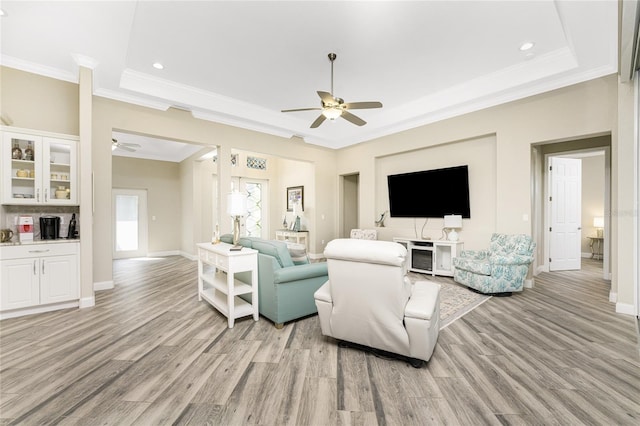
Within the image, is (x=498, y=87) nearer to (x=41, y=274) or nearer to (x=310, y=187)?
(x=310, y=187)

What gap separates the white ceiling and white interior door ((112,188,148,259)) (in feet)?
13.4

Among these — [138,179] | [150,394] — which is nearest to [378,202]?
[150,394]

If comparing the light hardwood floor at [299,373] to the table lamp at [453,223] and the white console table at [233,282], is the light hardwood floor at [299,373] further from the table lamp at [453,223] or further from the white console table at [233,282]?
the table lamp at [453,223]

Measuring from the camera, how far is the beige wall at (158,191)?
24.4 ft

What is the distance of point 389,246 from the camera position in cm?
203

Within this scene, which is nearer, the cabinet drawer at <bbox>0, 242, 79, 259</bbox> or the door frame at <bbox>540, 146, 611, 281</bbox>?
the cabinet drawer at <bbox>0, 242, 79, 259</bbox>

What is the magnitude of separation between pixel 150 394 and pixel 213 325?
1.13 metres

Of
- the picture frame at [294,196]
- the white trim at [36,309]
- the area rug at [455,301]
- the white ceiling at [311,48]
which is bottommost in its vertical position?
the area rug at [455,301]

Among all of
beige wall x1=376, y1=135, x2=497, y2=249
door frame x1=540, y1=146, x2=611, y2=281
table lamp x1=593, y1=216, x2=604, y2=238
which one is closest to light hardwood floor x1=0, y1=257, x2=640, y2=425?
beige wall x1=376, y1=135, x2=497, y2=249

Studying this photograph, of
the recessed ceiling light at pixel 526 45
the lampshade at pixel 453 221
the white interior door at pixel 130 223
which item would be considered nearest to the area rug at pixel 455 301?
the lampshade at pixel 453 221

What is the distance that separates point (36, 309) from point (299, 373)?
3449mm

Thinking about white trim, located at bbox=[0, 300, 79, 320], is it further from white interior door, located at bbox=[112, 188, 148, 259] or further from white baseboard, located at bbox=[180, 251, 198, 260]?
white interior door, located at bbox=[112, 188, 148, 259]

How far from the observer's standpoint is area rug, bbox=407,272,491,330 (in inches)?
126

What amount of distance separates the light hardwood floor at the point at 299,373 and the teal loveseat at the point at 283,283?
16 centimetres
